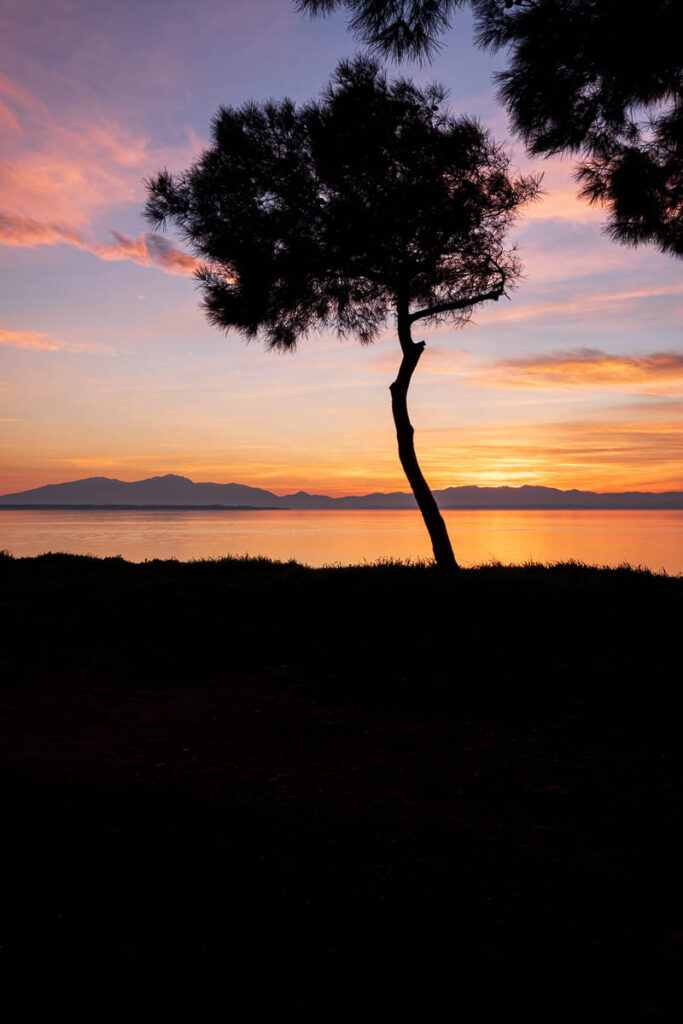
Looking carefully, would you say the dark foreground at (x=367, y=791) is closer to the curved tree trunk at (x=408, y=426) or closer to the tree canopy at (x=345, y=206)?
the curved tree trunk at (x=408, y=426)

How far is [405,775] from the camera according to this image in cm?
658

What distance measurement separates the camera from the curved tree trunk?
617 inches

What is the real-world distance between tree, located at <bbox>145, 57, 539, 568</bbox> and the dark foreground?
5086mm

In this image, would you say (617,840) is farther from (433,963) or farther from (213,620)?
(213,620)

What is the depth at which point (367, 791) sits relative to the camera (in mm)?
6176

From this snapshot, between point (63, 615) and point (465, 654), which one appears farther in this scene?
point (63, 615)

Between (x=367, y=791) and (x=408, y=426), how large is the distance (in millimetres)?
10814

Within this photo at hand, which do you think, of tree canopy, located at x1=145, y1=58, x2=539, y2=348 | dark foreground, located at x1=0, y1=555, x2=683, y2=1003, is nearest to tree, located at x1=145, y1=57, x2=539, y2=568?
tree canopy, located at x1=145, y1=58, x2=539, y2=348

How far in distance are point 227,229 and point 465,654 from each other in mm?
11299

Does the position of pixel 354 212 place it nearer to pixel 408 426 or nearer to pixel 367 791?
pixel 408 426

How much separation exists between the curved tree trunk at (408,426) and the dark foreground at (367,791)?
277cm

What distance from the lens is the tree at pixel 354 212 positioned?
50.7 feet

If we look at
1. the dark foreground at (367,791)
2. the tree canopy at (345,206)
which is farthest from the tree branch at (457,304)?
the dark foreground at (367,791)

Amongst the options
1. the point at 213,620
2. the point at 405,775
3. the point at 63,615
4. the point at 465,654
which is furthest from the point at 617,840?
the point at 63,615
